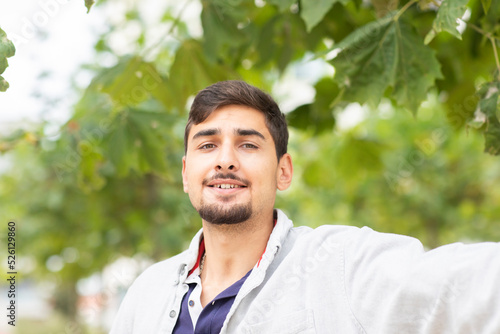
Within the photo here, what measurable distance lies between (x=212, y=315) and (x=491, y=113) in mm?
1168

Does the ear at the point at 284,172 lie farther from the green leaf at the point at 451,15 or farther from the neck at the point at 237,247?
the green leaf at the point at 451,15

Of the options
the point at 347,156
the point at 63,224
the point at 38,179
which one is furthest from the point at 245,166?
the point at 63,224

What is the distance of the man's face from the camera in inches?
74.0

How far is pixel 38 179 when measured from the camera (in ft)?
19.7

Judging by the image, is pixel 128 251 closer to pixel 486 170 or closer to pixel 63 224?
pixel 63 224

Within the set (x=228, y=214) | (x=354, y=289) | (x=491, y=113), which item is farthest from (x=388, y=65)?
(x=354, y=289)

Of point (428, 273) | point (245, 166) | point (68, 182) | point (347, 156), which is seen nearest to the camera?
point (428, 273)

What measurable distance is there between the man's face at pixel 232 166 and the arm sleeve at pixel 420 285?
0.44 m

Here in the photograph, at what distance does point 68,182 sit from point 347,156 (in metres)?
2.70

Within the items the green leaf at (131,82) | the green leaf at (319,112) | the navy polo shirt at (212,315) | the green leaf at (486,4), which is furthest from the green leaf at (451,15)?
the green leaf at (131,82)

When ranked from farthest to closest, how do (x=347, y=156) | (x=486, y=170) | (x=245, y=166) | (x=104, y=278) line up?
(x=104, y=278) < (x=486, y=170) < (x=347, y=156) < (x=245, y=166)

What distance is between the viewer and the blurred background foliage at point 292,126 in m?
2.15

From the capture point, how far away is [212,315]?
1.81 metres

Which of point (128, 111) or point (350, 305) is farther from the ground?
point (128, 111)
